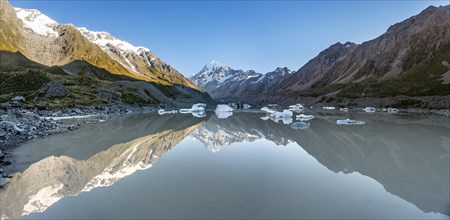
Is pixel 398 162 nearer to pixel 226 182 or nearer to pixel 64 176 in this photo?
pixel 226 182

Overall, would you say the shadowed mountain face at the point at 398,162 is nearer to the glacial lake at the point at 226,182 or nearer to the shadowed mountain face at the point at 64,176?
the glacial lake at the point at 226,182

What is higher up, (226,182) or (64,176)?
(226,182)

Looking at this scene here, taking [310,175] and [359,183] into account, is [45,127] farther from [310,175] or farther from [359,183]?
[359,183]

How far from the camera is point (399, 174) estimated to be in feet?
53.5

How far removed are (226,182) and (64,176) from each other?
8.57 metres

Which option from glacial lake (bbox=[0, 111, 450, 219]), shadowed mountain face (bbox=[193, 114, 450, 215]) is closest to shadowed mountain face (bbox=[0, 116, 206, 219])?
glacial lake (bbox=[0, 111, 450, 219])

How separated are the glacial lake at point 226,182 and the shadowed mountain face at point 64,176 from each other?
0.14ft

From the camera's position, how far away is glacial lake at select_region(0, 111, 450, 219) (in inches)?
412

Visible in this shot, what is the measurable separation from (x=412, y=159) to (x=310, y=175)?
8939 millimetres

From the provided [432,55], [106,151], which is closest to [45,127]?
[106,151]

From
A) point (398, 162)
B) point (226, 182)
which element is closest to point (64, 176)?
point (226, 182)

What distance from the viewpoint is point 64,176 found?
15.8m

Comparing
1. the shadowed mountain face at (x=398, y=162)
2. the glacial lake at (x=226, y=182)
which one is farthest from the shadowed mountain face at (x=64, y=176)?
the shadowed mountain face at (x=398, y=162)

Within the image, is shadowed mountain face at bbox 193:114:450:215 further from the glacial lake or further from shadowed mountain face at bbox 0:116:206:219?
shadowed mountain face at bbox 0:116:206:219
